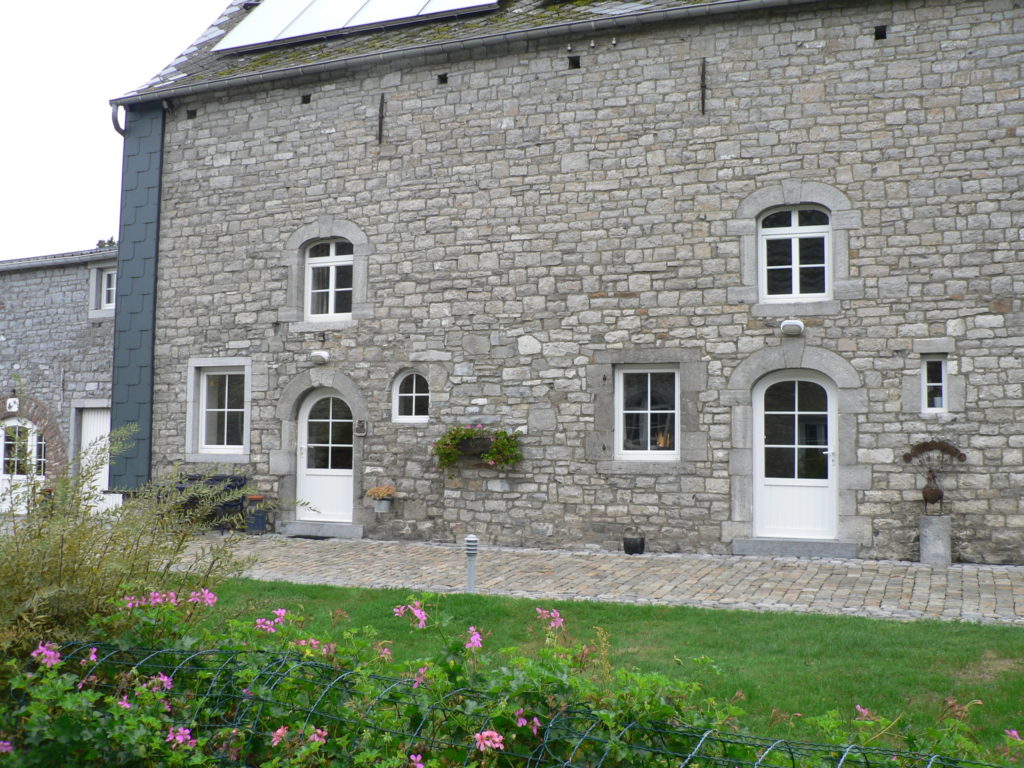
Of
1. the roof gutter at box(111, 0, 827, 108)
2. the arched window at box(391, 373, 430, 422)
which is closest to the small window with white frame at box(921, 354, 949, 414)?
the roof gutter at box(111, 0, 827, 108)

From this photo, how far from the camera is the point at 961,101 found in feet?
29.4

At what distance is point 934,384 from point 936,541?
152 centimetres

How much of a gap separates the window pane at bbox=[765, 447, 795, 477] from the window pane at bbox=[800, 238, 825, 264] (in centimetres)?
199

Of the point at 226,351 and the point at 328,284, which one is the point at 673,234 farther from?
the point at 226,351

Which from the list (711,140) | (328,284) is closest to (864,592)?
(711,140)

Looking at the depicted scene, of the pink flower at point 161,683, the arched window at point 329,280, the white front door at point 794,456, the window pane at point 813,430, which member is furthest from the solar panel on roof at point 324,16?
the pink flower at point 161,683

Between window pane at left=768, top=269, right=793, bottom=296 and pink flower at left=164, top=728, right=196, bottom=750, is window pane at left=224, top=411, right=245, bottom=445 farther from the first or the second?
pink flower at left=164, top=728, right=196, bottom=750

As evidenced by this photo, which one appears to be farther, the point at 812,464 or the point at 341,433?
the point at 341,433

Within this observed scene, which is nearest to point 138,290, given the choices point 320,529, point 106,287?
point 106,287

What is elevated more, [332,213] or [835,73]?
[835,73]

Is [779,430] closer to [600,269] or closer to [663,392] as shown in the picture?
[663,392]

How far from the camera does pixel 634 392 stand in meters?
9.93

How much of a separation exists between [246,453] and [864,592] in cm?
733

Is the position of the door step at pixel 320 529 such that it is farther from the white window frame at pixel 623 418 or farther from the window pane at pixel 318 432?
the white window frame at pixel 623 418
